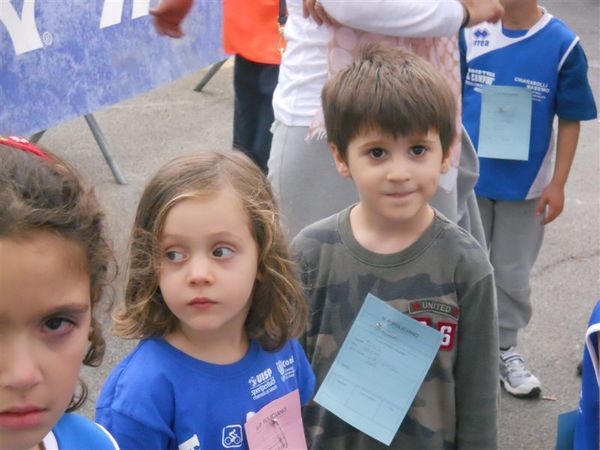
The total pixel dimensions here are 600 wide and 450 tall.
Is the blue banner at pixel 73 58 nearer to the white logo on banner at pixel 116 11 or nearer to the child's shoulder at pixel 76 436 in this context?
the white logo on banner at pixel 116 11

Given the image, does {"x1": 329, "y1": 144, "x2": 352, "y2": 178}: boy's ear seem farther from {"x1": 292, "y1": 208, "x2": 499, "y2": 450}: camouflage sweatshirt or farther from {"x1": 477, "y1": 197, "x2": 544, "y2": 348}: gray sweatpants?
{"x1": 477, "y1": 197, "x2": 544, "y2": 348}: gray sweatpants

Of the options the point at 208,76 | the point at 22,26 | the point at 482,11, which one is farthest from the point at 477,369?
the point at 208,76

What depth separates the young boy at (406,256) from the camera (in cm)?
211

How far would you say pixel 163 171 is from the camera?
1.88 m

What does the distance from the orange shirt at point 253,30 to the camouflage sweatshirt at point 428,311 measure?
76.5 inches

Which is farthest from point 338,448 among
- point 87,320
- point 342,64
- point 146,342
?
point 87,320

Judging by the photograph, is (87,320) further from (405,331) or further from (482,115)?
(482,115)

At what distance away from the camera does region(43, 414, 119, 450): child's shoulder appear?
4.72 feet

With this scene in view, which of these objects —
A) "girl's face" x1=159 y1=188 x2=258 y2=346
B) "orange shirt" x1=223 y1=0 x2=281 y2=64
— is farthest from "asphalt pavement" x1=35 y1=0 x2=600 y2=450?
"orange shirt" x1=223 y1=0 x2=281 y2=64

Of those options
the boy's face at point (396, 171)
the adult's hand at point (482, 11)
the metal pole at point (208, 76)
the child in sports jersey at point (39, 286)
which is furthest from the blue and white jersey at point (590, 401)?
the metal pole at point (208, 76)

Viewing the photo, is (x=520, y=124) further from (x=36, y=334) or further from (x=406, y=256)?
(x=36, y=334)

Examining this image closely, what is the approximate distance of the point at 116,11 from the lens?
16.9 ft

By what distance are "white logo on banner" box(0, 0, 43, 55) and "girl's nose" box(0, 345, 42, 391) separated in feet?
11.9

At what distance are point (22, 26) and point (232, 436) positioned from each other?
324cm
